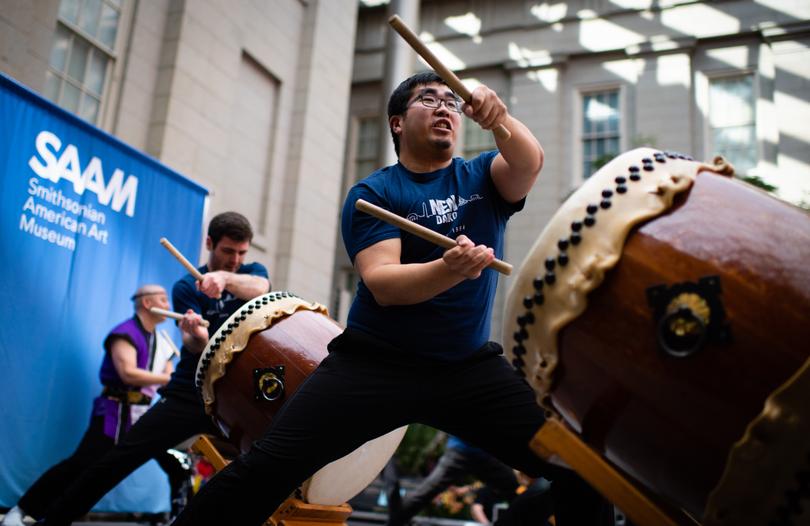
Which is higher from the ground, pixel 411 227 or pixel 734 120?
pixel 734 120

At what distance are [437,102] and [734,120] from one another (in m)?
11.9

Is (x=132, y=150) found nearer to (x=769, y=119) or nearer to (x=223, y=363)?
(x=223, y=363)

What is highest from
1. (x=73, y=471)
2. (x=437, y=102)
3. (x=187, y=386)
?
(x=437, y=102)

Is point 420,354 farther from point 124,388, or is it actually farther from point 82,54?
point 82,54

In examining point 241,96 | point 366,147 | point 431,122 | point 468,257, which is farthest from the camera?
point 366,147

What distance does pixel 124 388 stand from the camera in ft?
16.6

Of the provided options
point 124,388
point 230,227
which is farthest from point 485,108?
point 124,388

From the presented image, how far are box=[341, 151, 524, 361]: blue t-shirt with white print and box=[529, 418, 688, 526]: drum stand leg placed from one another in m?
0.56

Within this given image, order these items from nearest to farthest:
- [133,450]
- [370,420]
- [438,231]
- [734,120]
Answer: [370,420]
[438,231]
[133,450]
[734,120]

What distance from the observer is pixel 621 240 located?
1619 millimetres

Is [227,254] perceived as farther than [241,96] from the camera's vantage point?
No

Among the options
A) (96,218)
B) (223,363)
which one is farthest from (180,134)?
(223,363)

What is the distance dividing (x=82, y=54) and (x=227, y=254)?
4.79 meters

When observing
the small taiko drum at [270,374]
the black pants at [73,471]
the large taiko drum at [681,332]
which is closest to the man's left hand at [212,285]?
the small taiko drum at [270,374]
